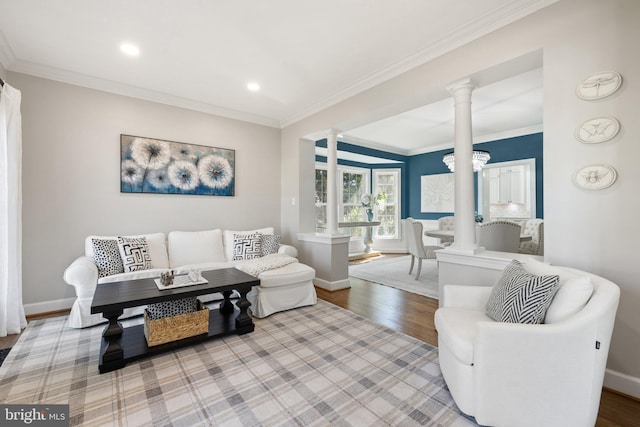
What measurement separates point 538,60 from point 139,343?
393 cm

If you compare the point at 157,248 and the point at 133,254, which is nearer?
the point at 133,254

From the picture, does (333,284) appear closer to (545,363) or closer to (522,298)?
(522,298)

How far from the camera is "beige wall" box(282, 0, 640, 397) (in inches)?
67.1

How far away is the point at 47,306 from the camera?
10.1 feet

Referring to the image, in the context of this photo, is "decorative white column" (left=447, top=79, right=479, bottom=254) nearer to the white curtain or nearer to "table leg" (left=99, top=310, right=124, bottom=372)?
"table leg" (left=99, top=310, right=124, bottom=372)

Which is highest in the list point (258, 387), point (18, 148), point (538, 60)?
point (538, 60)

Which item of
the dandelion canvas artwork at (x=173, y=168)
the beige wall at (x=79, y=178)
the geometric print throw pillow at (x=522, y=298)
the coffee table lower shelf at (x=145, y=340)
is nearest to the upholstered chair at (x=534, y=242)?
the geometric print throw pillow at (x=522, y=298)

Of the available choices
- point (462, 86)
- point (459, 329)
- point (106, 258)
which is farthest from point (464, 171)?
point (106, 258)

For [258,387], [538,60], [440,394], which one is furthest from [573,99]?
[258,387]

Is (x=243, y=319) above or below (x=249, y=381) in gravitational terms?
above

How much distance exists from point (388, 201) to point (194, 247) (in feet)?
17.4

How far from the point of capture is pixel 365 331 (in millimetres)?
2627

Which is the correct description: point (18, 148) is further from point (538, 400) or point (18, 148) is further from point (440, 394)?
point (538, 400)

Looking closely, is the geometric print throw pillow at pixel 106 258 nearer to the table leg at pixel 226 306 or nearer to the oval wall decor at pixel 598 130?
the table leg at pixel 226 306
